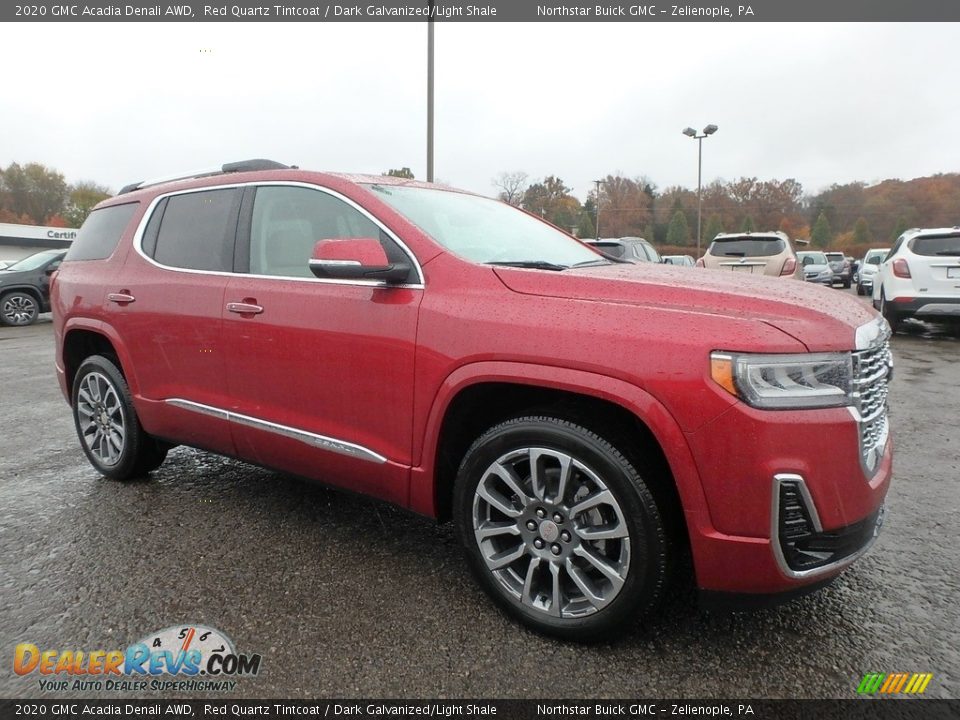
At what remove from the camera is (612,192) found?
65.8m

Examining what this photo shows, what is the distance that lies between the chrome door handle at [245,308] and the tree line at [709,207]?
54.7 m

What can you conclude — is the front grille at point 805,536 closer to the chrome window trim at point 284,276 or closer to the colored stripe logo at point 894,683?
the colored stripe logo at point 894,683

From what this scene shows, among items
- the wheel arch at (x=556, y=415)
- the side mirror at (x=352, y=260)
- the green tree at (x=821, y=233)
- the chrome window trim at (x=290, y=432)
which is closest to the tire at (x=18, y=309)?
the chrome window trim at (x=290, y=432)

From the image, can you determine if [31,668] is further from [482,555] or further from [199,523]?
[482,555]

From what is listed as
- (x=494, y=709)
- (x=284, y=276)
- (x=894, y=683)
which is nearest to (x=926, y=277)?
(x=894, y=683)

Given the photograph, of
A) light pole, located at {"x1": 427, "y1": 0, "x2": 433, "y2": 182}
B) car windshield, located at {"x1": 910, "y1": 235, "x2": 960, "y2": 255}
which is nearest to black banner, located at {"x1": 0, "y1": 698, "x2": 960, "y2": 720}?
car windshield, located at {"x1": 910, "y1": 235, "x2": 960, "y2": 255}

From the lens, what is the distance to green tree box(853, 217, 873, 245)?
6030 centimetres

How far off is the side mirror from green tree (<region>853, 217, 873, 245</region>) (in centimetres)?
6906

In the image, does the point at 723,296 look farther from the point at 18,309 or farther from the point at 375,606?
the point at 18,309

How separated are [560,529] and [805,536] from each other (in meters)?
0.77

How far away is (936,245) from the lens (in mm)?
9516

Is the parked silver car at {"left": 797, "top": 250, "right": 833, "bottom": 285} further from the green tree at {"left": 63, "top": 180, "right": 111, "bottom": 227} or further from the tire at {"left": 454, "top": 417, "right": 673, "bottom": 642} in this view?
the green tree at {"left": 63, "top": 180, "right": 111, "bottom": 227}

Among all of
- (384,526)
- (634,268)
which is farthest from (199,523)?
(634,268)

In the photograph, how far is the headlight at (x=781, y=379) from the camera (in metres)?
1.89
